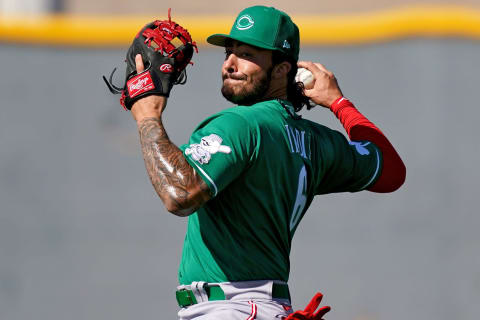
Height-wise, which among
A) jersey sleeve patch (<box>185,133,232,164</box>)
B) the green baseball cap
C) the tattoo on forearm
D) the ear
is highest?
the green baseball cap

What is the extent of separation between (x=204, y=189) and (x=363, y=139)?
1.38 m

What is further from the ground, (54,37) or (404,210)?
(54,37)

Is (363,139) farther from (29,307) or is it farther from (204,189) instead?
(29,307)

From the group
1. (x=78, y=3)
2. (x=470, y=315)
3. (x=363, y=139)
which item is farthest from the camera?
(x=78, y=3)

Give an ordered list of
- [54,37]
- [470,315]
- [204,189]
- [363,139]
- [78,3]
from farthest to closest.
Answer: [78,3]
[54,37]
[470,315]
[363,139]
[204,189]

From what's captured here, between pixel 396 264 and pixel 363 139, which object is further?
pixel 396 264

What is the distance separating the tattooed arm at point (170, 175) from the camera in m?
3.40

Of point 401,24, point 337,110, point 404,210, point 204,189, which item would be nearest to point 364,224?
point 404,210

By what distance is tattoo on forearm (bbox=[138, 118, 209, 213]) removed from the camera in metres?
3.40

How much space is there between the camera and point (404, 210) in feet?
28.5

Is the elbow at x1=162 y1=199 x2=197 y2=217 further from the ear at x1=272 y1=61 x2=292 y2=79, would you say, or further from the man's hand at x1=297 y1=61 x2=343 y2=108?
Answer: the man's hand at x1=297 y1=61 x2=343 y2=108

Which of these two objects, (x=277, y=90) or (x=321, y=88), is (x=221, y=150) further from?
(x=321, y=88)

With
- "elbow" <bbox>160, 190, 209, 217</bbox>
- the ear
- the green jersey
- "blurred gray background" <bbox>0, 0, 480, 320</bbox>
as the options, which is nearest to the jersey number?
the green jersey

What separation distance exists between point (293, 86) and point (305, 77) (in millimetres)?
289
